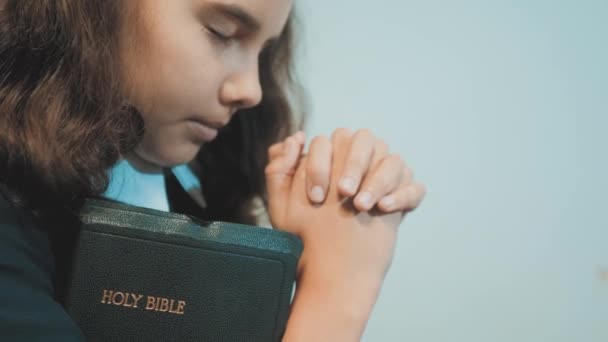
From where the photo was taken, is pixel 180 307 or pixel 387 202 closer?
pixel 180 307

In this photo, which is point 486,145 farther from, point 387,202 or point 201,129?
point 201,129

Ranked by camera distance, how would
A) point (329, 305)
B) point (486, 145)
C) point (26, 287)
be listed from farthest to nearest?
point (486, 145) → point (329, 305) → point (26, 287)

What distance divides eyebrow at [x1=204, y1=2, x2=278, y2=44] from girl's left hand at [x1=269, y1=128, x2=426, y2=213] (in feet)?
0.48

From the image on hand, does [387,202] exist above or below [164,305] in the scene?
above

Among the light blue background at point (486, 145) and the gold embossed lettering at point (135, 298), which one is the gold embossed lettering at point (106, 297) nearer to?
the gold embossed lettering at point (135, 298)

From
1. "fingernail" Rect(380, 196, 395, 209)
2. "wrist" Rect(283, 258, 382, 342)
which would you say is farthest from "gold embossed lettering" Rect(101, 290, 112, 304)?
"fingernail" Rect(380, 196, 395, 209)

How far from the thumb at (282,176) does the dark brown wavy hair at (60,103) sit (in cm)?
16

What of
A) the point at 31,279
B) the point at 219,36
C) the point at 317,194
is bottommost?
the point at 31,279

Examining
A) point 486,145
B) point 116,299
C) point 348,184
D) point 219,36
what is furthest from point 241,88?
point 486,145

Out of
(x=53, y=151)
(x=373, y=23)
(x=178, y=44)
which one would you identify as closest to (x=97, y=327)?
(x=53, y=151)

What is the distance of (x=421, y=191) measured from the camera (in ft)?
1.97

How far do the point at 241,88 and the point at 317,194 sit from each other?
0.15 meters

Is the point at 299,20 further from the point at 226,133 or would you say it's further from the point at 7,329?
the point at 7,329

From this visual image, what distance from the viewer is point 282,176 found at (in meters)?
0.63
